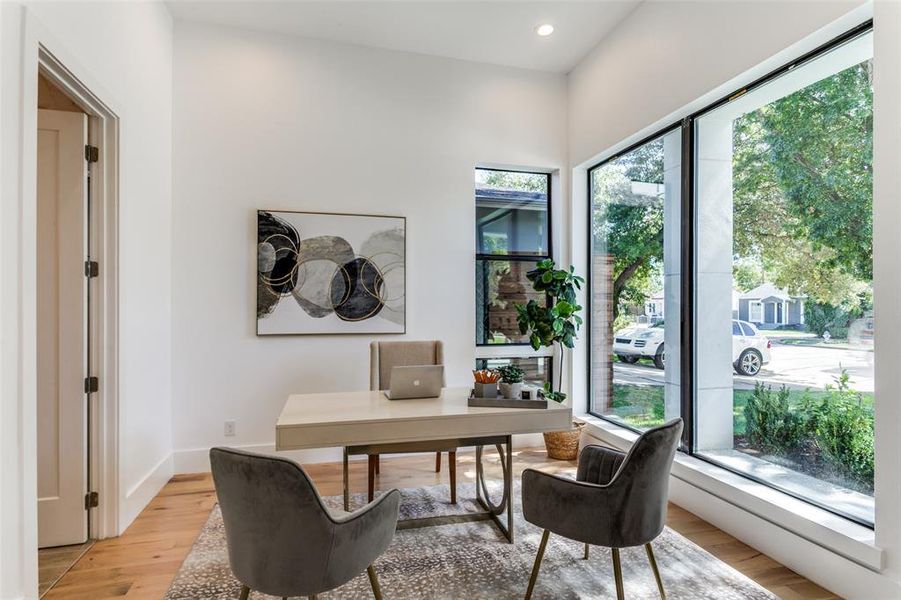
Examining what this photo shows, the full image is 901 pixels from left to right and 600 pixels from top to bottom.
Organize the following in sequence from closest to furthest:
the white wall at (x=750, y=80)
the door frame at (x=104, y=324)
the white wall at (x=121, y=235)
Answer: the white wall at (x=121, y=235) → the white wall at (x=750, y=80) → the door frame at (x=104, y=324)

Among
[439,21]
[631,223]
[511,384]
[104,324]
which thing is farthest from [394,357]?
[439,21]

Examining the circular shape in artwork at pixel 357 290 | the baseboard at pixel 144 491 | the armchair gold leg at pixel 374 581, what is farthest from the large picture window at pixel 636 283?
the baseboard at pixel 144 491

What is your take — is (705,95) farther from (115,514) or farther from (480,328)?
(115,514)

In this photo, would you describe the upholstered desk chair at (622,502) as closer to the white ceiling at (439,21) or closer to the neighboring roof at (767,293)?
the neighboring roof at (767,293)

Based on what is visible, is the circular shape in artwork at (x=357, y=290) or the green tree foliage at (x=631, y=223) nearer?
the green tree foliage at (x=631, y=223)

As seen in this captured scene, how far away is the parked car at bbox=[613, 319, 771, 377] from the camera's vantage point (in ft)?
8.70

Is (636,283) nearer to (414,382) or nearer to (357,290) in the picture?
(414,382)

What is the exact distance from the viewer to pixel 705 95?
2.80m

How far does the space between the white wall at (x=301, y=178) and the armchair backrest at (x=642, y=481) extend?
7.73 feet

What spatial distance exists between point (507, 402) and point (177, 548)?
1912 mm

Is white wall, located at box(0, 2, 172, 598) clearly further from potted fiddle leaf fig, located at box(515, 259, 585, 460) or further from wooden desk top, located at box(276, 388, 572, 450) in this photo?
potted fiddle leaf fig, located at box(515, 259, 585, 460)

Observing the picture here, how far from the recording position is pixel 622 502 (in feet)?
5.79

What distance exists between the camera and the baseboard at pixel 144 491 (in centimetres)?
266

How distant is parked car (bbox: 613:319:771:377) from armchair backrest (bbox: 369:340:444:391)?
1.53 metres
